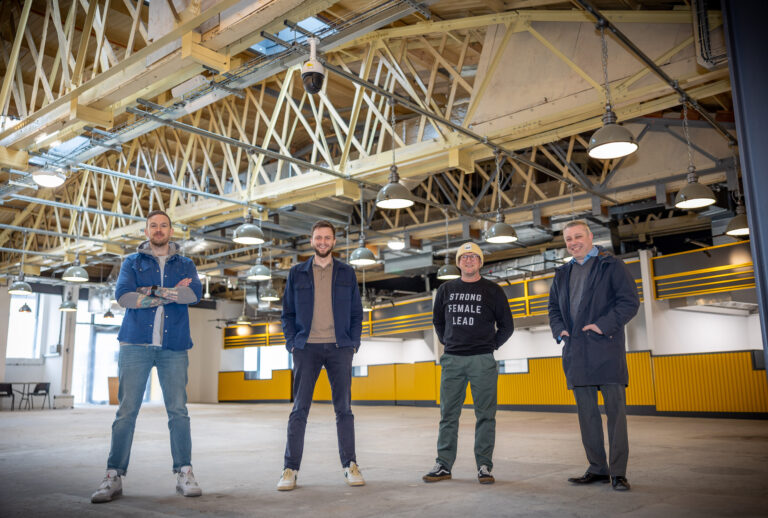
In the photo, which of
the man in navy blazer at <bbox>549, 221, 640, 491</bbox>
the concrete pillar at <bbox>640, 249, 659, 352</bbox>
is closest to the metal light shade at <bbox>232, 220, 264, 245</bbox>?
the man in navy blazer at <bbox>549, 221, 640, 491</bbox>

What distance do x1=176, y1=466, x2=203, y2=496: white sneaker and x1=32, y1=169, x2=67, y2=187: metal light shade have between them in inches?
252

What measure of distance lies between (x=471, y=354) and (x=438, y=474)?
85 cm

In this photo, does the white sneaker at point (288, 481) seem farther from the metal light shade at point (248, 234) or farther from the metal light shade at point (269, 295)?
the metal light shade at point (269, 295)

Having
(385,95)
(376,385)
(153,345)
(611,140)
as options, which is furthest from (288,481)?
(376,385)

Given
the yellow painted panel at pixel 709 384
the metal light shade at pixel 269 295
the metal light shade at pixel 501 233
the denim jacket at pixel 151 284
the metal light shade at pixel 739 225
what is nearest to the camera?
the denim jacket at pixel 151 284

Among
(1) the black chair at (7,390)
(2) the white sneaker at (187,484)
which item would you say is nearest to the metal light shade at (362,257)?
(2) the white sneaker at (187,484)

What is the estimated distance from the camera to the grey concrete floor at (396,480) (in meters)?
3.15

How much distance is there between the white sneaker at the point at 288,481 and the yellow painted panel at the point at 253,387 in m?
19.2

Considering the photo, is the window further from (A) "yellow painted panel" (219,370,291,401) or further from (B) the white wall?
(A) "yellow painted panel" (219,370,291,401)

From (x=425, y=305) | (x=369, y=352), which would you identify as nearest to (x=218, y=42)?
(x=425, y=305)

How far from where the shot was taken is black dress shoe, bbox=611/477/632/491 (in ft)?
11.7

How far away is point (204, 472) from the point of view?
4668mm

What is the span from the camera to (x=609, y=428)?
151 inches

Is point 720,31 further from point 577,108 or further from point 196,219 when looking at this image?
point 196,219
